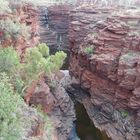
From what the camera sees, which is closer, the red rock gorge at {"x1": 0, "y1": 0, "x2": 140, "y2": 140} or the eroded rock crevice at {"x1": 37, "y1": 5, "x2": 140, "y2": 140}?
the red rock gorge at {"x1": 0, "y1": 0, "x2": 140, "y2": 140}

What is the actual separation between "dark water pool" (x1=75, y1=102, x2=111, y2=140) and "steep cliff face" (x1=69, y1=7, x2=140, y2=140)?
39 cm

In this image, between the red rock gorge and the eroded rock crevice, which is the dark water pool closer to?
the red rock gorge

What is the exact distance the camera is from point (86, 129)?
2180 cm

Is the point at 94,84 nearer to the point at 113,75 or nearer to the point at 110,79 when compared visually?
the point at 110,79

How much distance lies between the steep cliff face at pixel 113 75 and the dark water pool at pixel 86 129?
387 millimetres

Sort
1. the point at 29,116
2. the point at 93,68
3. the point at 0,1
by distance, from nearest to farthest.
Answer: the point at 29,116 < the point at 0,1 < the point at 93,68

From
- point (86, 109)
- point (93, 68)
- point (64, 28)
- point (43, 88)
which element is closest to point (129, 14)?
point (93, 68)

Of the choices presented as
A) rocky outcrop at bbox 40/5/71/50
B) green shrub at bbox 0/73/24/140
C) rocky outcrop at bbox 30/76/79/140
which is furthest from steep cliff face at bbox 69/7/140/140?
rocky outcrop at bbox 40/5/71/50

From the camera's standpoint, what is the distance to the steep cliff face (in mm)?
20938

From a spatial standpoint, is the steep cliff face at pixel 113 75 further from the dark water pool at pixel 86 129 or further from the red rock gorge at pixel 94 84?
the dark water pool at pixel 86 129

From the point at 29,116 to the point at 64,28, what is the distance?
102ft

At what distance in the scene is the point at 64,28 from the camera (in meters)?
44.8

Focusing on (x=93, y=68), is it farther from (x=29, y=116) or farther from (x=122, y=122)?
(x=29, y=116)

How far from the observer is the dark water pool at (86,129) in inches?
824
